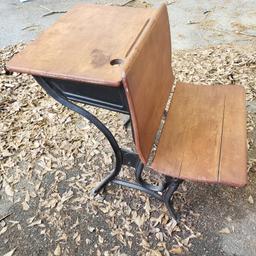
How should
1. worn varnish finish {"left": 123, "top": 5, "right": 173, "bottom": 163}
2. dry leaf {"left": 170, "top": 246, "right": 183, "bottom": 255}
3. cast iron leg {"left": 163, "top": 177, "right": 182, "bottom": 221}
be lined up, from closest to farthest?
Result: worn varnish finish {"left": 123, "top": 5, "right": 173, "bottom": 163} < cast iron leg {"left": 163, "top": 177, "right": 182, "bottom": 221} < dry leaf {"left": 170, "top": 246, "right": 183, "bottom": 255}

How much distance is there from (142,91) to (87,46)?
0.33 meters

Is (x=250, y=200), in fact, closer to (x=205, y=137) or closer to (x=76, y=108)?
(x=205, y=137)

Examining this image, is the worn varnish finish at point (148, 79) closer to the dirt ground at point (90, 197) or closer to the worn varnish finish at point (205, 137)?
the worn varnish finish at point (205, 137)

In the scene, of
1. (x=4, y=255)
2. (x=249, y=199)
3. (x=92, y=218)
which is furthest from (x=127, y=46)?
(x=4, y=255)

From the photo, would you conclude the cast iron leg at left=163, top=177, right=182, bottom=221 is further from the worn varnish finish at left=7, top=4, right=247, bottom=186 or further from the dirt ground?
the worn varnish finish at left=7, top=4, right=247, bottom=186

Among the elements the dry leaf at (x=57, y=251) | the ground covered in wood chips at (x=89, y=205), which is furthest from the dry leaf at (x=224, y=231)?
the dry leaf at (x=57, y=251)

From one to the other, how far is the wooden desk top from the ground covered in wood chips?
930mm

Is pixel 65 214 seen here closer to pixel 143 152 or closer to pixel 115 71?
pixel 143 152

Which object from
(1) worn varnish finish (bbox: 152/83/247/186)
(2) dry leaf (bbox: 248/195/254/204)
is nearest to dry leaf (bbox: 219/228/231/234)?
(2) dry leaf (bbox: 248/195/254/204)

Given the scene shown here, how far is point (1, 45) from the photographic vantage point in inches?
134

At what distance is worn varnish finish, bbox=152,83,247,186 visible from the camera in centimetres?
133

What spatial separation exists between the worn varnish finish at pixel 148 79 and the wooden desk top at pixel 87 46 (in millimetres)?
46

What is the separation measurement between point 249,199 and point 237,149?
57 centimetres

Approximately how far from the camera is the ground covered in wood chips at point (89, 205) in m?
1.69
